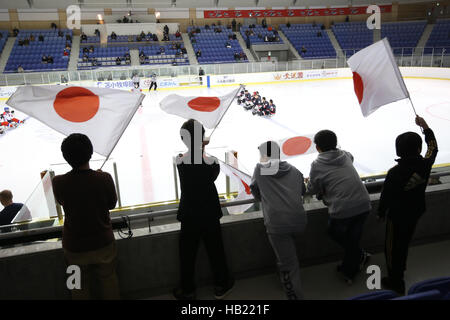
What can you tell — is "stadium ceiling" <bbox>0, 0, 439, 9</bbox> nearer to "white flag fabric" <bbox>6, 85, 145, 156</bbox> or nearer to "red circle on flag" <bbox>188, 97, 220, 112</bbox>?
"red circle on flag" <bbox>188, 97, 220, 112</bbox>

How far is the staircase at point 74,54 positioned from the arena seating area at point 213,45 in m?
8.55

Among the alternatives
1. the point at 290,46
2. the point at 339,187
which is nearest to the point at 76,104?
the point at 339,187

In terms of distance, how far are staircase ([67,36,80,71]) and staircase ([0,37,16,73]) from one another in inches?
152

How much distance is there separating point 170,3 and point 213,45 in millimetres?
4883

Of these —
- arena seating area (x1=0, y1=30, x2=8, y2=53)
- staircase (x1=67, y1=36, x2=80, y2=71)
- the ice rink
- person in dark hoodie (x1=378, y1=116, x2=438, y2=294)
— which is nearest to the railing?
the ice rink

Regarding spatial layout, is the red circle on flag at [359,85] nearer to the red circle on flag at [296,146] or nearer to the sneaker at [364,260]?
the red circle on flag at [296,146]

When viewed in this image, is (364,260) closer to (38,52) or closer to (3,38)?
(38,52)

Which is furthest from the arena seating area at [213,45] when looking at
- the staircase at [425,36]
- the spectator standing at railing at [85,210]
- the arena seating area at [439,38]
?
the spectator standing at railing at [85,210]

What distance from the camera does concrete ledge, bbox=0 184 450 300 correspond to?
2.48 meters

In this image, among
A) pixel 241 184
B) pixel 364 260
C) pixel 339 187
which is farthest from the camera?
pixel 241 184

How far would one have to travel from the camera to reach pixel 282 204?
101 inches

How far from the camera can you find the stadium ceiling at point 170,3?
2534 centimetres
